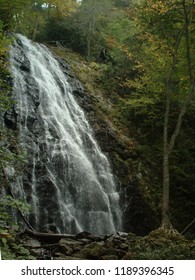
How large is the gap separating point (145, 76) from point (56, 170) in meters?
5.90

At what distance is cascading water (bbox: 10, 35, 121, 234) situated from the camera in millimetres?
9977

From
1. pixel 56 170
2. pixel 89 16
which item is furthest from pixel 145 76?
pixel 89 16

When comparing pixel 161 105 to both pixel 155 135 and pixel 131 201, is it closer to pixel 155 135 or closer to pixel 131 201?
pixel 155 135

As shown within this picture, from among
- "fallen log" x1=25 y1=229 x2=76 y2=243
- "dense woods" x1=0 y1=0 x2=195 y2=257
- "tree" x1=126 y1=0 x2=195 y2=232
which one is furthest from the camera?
"dense woods" x1=0 y1=0 x2=195 y2=257

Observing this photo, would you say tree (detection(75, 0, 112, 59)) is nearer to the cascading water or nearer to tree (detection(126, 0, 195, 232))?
the cascading water

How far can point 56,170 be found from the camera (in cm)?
1088

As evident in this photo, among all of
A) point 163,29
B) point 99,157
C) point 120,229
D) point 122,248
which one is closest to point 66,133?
point 99,157

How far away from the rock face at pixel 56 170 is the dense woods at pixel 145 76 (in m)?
0.60

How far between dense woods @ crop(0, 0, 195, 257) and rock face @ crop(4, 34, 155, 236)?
604 mm

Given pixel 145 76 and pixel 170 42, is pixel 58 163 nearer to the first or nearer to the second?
pixel 170 42

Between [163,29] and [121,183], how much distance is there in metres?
5.09

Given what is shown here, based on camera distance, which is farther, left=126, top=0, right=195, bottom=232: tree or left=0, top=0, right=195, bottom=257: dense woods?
left=0, top=0, right=195, bottom=257: dense woods

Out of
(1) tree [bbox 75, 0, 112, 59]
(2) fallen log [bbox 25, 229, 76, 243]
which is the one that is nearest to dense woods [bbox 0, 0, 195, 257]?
(1) tree [bbox 75, 0, 112, 59]

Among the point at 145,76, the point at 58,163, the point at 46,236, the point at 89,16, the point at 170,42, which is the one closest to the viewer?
the point at 46,236
